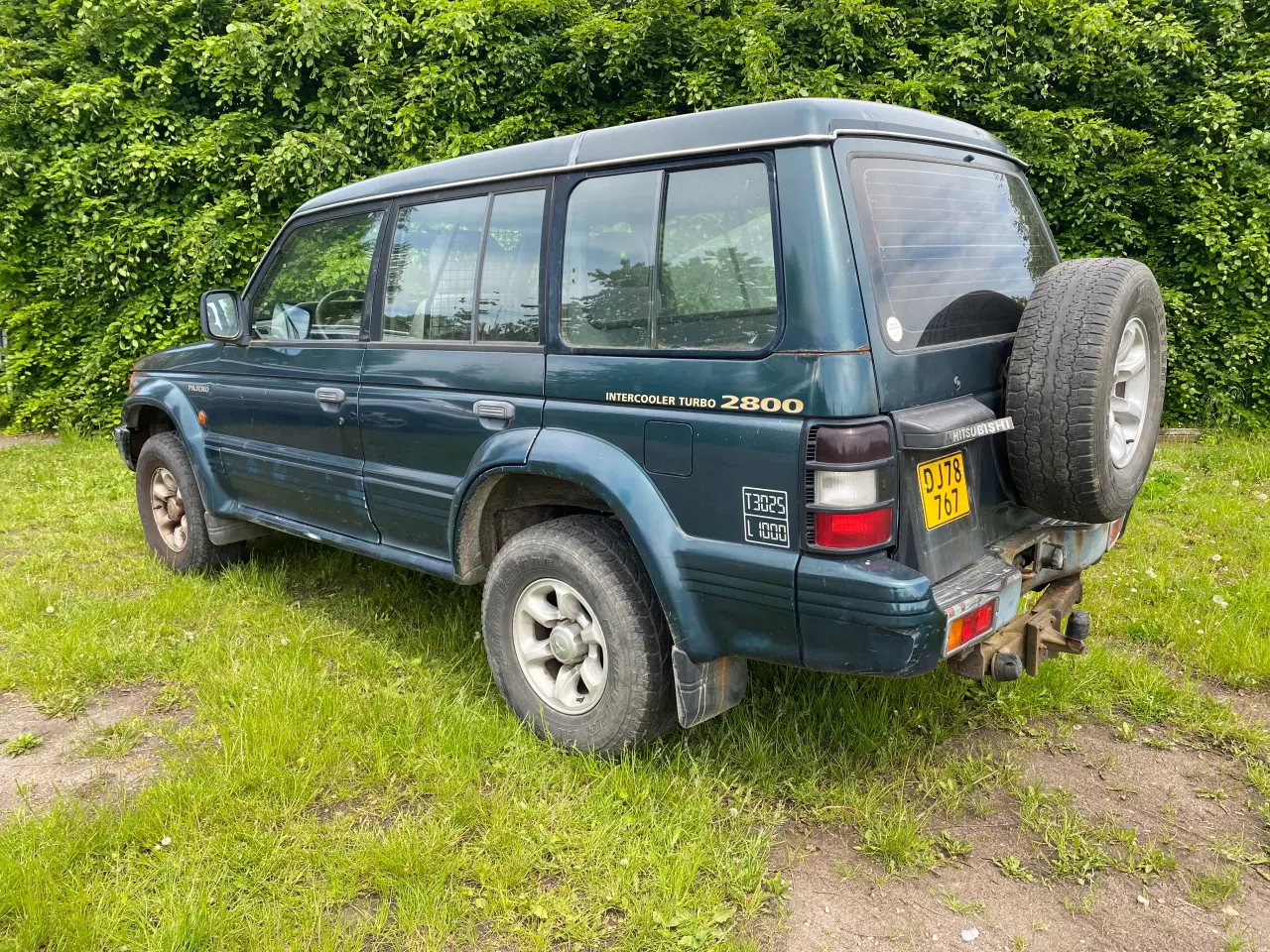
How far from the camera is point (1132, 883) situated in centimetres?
250

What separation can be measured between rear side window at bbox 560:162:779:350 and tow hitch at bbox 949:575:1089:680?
1.18m

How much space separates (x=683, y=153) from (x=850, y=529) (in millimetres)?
1189

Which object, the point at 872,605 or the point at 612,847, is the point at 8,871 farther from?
the point at 872,605

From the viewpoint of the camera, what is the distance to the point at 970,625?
2486mm

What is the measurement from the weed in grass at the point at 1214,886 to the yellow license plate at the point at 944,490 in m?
1.17

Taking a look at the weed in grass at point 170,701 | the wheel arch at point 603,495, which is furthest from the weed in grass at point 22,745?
the wheel arch at point 603,495

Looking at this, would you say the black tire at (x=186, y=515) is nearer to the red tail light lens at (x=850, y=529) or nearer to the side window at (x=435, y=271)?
the side window at (x=435, y=271)

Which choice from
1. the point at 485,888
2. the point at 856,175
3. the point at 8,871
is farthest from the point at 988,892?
the point at 8,871

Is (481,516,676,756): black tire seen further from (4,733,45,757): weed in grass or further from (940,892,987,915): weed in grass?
(4,733,45,757): weed in grass

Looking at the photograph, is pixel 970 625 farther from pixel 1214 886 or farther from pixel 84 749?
pixel 84 749

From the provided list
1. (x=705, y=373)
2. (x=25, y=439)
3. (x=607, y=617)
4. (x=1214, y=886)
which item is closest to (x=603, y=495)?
(x=607, y=617)

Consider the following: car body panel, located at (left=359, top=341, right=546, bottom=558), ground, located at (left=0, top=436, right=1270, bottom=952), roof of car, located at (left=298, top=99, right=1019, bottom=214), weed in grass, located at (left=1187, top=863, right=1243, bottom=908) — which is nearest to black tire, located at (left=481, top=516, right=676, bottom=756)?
ground, located at (left=0, top=436, right=1270, bottom=952)

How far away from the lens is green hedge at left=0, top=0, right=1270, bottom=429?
704cm

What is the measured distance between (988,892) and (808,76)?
649 centimetres
